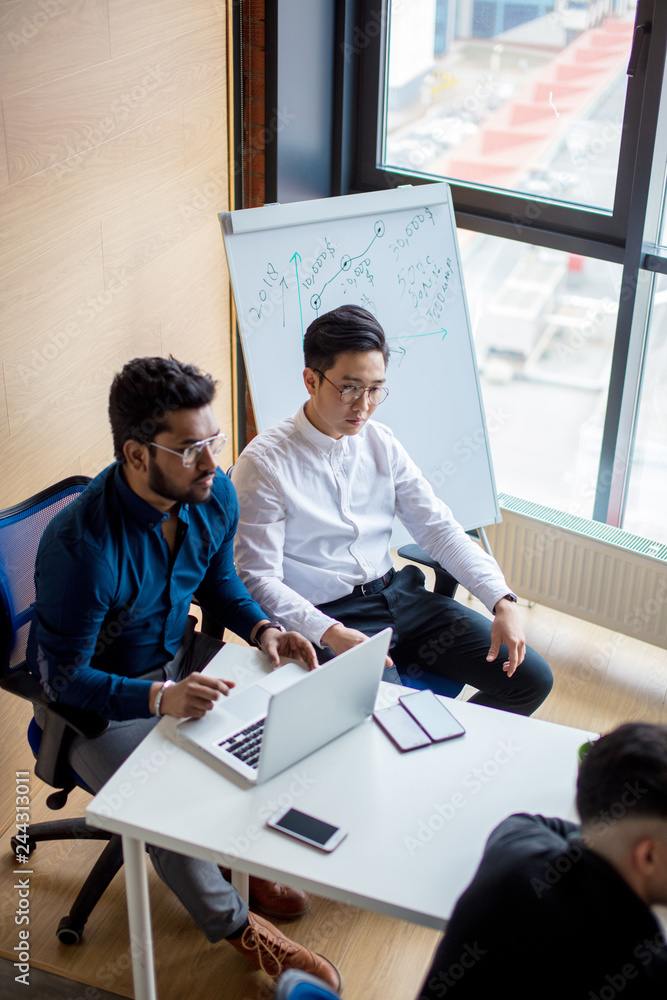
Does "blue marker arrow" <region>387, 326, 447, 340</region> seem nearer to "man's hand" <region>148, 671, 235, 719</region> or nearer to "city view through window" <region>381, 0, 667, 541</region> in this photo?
"city view through window" <region>381, 0, 667, 541</region>

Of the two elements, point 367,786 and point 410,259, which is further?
point 410,259

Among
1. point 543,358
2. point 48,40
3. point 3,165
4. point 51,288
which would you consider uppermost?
point 48,40

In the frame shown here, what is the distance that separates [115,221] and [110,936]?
1.81m

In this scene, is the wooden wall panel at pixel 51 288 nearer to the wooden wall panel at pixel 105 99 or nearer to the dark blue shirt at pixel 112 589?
the wooden wall panel at pixel 105 99

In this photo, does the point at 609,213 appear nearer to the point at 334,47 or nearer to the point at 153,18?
the point at 334,47

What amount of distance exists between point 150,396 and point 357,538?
79 cm

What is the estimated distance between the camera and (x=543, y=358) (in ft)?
11.9

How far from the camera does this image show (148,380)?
1.85m

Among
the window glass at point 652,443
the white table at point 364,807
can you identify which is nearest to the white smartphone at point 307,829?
the white table at point 364,807

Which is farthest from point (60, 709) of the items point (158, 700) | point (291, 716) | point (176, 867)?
point (291, 716)

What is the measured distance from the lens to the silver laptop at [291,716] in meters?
1.60

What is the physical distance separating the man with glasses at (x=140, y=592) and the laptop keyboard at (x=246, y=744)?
0.08 metres

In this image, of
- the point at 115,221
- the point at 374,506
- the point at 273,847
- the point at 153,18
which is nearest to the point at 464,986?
the point at 273,847

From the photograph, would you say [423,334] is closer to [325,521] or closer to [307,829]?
[325,521]
